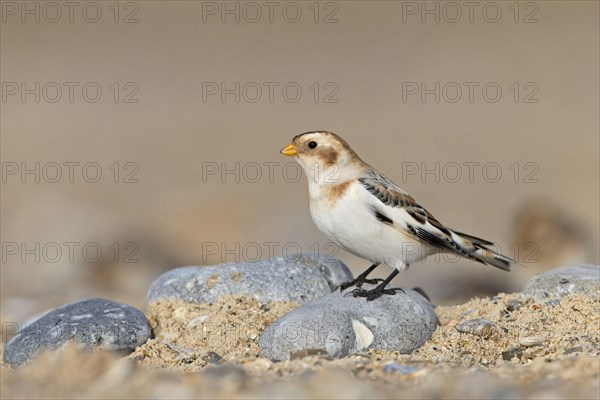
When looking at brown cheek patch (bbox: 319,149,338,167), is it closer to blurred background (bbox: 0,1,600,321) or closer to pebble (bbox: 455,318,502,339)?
pebble (bbox: 455,318,502,339)

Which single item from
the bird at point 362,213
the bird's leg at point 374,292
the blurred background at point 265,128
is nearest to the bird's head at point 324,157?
the bird at point 362,213

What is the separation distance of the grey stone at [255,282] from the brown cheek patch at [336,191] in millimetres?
866

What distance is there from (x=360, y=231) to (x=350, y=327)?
85 centimetres

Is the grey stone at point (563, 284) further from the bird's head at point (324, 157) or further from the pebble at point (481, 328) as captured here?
the bird's head at point (324, 157)

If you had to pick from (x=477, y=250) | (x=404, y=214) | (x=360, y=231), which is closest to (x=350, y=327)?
(x=360, y=231)

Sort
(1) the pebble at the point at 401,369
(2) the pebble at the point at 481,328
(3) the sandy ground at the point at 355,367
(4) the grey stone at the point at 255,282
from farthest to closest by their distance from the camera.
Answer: (4) the grey stone at the point at 255,282 → (2) the pebble at the point at 481,328 → (1) the pebble at the point at 401,369 → (3) the sandy ground at the point at 355,367

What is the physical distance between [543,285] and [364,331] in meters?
1.61

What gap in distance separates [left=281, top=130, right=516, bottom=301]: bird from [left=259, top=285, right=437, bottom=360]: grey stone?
0.20m

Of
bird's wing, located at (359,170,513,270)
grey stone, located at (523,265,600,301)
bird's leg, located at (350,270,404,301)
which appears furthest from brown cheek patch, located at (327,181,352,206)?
grey stone, located at (523,265,600,301)

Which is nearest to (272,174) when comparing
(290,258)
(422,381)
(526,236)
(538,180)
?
(538,180)

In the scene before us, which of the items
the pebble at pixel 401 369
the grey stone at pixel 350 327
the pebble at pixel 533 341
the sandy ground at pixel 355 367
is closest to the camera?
the sandy ground at pixel 355 367

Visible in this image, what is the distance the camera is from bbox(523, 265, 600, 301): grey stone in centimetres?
691

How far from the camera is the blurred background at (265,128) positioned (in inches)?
512

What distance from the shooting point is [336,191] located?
6.84 meters
